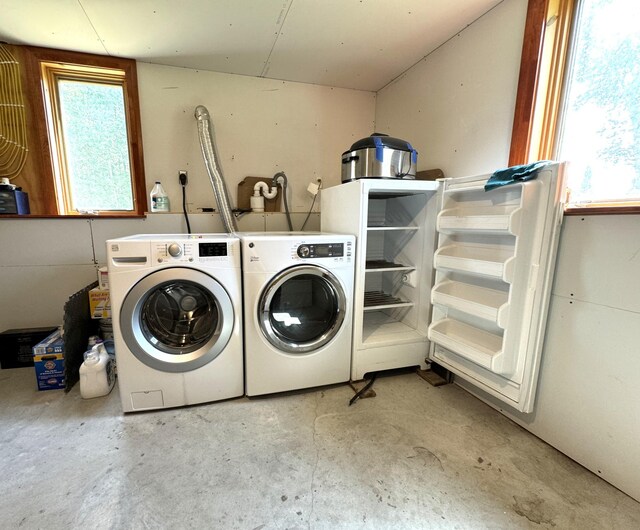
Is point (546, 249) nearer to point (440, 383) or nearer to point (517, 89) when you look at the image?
point (517, 89)

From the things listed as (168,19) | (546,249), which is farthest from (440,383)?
(168,19)

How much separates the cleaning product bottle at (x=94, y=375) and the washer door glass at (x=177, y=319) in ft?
1.41

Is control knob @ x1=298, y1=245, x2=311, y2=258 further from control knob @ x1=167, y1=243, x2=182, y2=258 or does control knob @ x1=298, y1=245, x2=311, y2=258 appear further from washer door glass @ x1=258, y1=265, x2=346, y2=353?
control knob @ x1=167, y1=243, x2=182, y2=258

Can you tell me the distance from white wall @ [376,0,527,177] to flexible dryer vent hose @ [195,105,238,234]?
1.53 metres

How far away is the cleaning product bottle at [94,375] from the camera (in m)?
1.71

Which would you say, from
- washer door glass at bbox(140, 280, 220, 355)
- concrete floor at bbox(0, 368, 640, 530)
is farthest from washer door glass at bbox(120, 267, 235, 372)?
concrete floor at bbox(0, 368, 640, 530)

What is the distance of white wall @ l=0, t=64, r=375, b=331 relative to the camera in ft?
7.23

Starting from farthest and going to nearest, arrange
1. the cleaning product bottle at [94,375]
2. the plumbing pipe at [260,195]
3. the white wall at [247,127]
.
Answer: the plumbing pipe at [260,195]
the white wall at [247,127]
the cleaning product bottle at [94,375]

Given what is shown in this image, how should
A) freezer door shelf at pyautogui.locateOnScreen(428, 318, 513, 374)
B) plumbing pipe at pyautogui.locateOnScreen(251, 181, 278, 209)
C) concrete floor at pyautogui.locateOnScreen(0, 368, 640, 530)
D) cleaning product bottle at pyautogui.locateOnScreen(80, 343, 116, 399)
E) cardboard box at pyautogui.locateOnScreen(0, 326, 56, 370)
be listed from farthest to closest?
plumbing pipe at pyautogui.locateOnScreen(251, 181, 278, 209) → cardboard box at pyautogui.locateOnScreen(0, 326, 56, 370) → cleaning product bottle at pyautogui.locateOnScreen(80, 343, 116, 399) → freezer door shelf at pyautogui.locateOnScreen(428, 318, 513, 374) → concrete floor at pyautogui.locateOnScreen(0, 368, 640, 530)

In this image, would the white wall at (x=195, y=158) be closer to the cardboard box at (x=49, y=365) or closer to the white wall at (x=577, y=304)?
→ the cardboard box at (x=49, y=365)

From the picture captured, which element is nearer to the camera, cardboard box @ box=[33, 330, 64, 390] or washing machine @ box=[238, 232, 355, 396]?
washing machine @ box=[238, 232, 355, 396]

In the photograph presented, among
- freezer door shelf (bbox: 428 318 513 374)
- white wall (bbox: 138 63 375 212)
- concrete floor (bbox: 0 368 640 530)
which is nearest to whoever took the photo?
concrete floor (bbox: 0 368 640 530)

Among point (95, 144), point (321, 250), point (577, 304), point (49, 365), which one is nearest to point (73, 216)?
point (95, 144)

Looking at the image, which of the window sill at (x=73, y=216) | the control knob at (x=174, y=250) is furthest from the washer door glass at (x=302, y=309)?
the window sill at (x=73, y=216)
